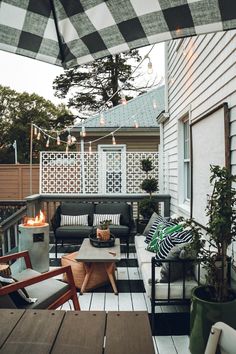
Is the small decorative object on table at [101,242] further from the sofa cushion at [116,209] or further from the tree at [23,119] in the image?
the tree at [23,119]

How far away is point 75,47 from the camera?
1512 mm

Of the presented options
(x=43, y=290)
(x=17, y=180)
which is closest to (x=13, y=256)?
(x=43, y=290)

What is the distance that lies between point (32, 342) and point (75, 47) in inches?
51.9

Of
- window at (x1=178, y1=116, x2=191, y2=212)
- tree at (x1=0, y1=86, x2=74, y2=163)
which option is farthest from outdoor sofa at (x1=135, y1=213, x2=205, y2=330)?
tree at (x1=0, y1=86, x2=74, y2=163)

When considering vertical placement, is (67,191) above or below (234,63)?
below

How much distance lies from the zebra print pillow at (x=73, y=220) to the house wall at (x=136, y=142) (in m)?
4.23

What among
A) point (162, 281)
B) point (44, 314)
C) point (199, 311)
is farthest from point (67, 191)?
point (44, 314)

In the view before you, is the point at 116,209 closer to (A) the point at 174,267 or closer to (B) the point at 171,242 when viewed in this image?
(B) the point at 171,242

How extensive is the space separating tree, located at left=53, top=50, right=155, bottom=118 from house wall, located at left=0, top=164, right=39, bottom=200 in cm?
781

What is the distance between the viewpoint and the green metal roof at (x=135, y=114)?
34.3 ft

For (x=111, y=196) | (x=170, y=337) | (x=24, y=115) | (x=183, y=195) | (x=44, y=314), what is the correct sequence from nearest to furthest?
1. (x=44, y=314)
2. (x=170, y=337)
3. (x=183, y=195)
4. (x=111, y=196)
5. (x=24, y=115)

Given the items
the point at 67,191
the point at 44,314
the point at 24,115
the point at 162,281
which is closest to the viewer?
the point at 44,314

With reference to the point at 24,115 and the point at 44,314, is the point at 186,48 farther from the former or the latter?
the point at 24,115

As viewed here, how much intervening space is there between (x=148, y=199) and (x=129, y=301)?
313cm
